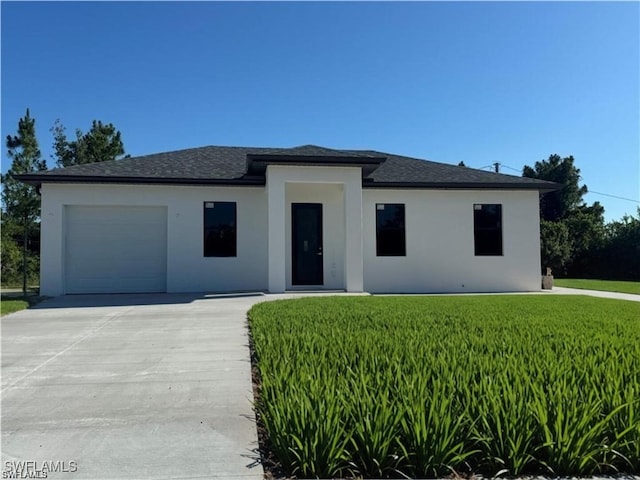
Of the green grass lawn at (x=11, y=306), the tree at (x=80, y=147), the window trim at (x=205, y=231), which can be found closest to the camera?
the green grass lawn at (x=11, y=306)

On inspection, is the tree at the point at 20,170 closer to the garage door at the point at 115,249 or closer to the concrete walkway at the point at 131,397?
the garage door at the point at 115,249

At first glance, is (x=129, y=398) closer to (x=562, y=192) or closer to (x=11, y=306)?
(x=11, y=306)

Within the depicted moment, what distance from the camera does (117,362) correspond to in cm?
607

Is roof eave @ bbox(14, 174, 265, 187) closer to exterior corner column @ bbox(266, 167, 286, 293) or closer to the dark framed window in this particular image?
the dark framed window

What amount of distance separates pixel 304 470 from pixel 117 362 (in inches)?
155

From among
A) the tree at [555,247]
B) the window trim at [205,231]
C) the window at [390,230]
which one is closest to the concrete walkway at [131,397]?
the window trim at [205,231]

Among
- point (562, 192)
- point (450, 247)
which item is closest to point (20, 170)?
point (450, 247)

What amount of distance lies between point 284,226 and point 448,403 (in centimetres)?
1001

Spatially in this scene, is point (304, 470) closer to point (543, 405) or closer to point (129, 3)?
point (543, 405)

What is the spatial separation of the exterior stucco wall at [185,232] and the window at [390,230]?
384 cm

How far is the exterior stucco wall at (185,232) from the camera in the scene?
13805 mm

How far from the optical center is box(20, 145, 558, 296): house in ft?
44.6

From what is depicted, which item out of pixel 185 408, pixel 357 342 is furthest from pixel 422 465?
pixel 357 342

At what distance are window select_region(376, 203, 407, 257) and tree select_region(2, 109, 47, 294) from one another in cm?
1483
